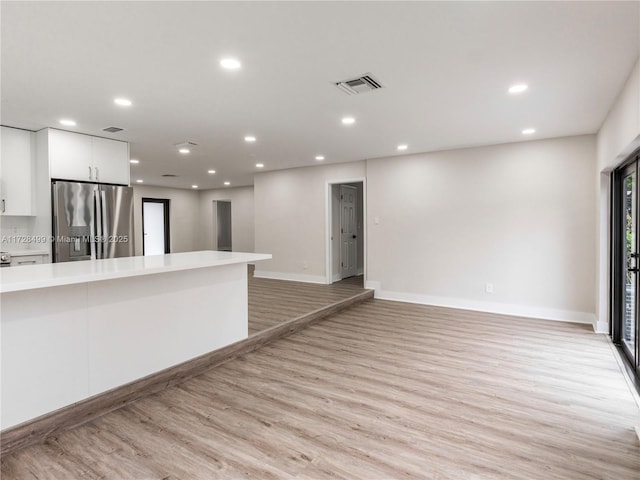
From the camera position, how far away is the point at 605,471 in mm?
1894

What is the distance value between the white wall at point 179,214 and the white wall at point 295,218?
4.33 meters

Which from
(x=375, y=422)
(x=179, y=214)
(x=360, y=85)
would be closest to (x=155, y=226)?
(x=179, y=214)

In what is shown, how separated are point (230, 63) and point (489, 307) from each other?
15.9 feet

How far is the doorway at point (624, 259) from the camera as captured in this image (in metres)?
3.54

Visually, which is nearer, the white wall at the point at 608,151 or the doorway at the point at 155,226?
the white wall at the point at 608,151

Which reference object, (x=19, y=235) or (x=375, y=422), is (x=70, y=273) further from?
(x=19, y=235)

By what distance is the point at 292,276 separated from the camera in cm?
750

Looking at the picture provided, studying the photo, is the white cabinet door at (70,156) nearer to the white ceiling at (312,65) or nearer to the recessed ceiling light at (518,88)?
the white ceiling at (312,65)

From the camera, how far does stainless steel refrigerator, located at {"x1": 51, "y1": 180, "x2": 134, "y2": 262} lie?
415 centimetres

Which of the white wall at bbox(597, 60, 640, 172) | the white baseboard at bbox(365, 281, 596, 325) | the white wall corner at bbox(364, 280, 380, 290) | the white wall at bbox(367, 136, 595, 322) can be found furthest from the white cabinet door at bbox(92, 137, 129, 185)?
the white wall at bbox(597, 60, 640, 172)

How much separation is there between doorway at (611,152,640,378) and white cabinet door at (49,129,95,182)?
→ 6.05 m

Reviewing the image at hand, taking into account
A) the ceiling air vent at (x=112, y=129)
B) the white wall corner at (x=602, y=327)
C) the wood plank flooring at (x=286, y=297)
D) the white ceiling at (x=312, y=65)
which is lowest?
the white wall corner at (x=602, y=327)

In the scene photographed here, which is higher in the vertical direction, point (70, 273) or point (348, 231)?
point (348, 231)

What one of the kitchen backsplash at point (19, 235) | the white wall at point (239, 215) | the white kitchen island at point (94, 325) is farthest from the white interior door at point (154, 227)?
the white kitchen island at point (94, 325)
